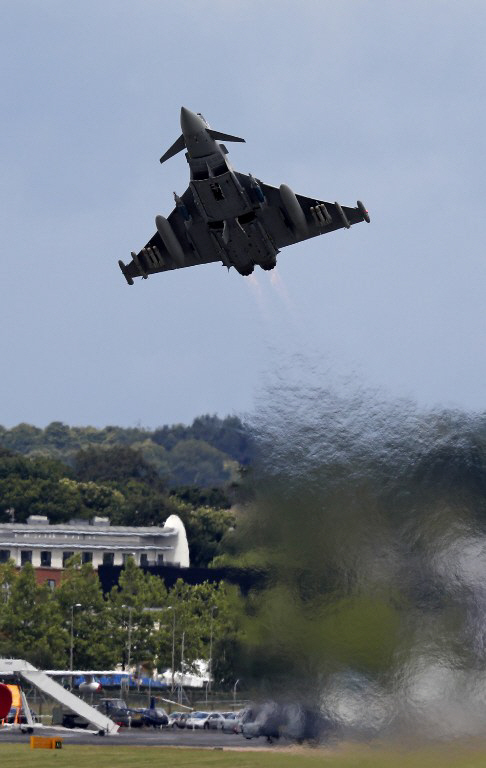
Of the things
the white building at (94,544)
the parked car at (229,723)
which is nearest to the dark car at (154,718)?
the parked car at (229,723)

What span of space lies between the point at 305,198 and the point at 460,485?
2020 cm

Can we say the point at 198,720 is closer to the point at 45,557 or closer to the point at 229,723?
the point at 229,723

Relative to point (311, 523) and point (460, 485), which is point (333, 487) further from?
point (460, 485)

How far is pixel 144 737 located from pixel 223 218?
2710 centimetres

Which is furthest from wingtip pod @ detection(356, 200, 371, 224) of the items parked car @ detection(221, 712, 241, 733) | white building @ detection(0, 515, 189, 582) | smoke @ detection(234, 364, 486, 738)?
white building @ detection(0, 515, 189, 582)

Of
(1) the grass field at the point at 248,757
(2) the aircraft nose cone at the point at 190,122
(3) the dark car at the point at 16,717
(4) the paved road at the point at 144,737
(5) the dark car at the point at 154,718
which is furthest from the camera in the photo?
(5) the dark car at the point at 154,718

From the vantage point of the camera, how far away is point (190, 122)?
49406mm

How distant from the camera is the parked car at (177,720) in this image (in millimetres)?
75750

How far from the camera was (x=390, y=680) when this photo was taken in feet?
111

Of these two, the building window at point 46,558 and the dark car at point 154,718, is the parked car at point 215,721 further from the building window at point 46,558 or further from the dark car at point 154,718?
the building window at point 46,558

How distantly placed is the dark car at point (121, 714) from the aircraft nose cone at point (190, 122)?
36726 millimetres

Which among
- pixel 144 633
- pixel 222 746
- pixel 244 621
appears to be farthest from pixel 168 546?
pixel 244 621

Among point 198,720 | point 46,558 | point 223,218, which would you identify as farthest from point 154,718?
point 46,558

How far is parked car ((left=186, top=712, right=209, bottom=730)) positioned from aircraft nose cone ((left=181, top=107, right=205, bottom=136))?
3478cm
